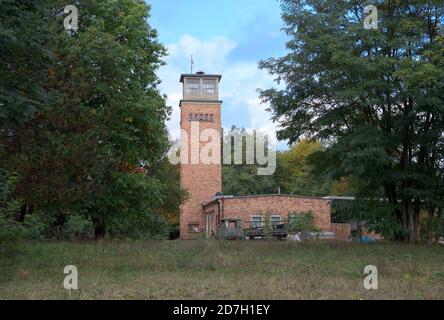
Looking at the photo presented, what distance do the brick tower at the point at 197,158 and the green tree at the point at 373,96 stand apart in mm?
37410

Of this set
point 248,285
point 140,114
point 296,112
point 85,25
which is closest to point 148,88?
point 140,114

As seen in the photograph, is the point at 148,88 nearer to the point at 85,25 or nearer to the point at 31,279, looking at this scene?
the point at 85,25

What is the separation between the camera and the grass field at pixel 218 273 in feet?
34.8

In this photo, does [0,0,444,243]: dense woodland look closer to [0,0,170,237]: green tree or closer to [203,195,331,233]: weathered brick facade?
[0,0,170,237]: green tree

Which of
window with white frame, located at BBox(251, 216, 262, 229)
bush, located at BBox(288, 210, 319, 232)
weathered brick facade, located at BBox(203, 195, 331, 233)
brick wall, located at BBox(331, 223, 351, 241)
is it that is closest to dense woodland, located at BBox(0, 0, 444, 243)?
bush, located at BBox(288, 210, 319, 232)

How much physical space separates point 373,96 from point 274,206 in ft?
113

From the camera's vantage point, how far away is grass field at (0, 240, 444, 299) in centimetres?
1061

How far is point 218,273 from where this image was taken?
14.3 m

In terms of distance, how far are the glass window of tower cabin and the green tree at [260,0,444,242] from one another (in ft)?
137
